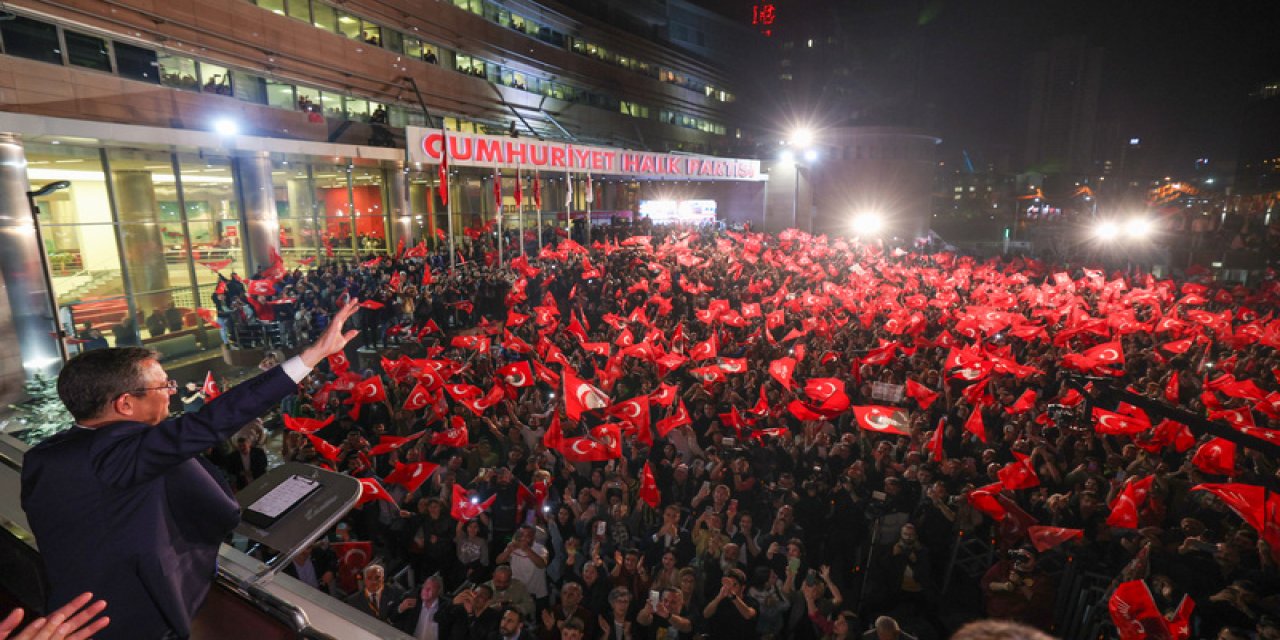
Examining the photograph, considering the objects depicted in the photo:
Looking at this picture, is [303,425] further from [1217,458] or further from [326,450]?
[1217,458]

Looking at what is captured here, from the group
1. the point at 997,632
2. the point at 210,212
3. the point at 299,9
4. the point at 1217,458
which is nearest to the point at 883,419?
the point at 1217,458

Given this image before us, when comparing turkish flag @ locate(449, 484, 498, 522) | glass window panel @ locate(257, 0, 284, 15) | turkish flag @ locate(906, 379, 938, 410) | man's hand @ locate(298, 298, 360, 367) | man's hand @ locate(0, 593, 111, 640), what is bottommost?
turkish flag @ locate(449, 484, 498, 522)

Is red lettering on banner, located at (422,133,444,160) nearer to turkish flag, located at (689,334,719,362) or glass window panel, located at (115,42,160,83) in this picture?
turkish flag, located at (689,334,719,362)

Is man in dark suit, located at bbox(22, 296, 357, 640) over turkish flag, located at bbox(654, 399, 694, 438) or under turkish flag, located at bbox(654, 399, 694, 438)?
over

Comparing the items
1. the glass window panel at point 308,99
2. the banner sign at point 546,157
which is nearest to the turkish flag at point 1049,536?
the banner sign at point 546,157

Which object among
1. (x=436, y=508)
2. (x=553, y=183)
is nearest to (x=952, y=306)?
(x=436, y=508)

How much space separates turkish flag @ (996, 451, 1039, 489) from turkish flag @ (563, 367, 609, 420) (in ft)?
17.8

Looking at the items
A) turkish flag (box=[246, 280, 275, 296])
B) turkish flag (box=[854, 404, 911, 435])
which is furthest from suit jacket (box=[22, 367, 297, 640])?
turkish flag (box=[246, 280, 275, 296])

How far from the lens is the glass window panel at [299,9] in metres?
24.1

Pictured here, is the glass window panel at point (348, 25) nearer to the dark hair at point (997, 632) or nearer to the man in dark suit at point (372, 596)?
the man in dark suit at point (372, 596)

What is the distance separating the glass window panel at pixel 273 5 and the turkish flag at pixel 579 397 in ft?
73.9

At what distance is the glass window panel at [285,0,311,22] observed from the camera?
950 inches

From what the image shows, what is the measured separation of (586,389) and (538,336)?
4.79 m

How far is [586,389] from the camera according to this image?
963 cm
